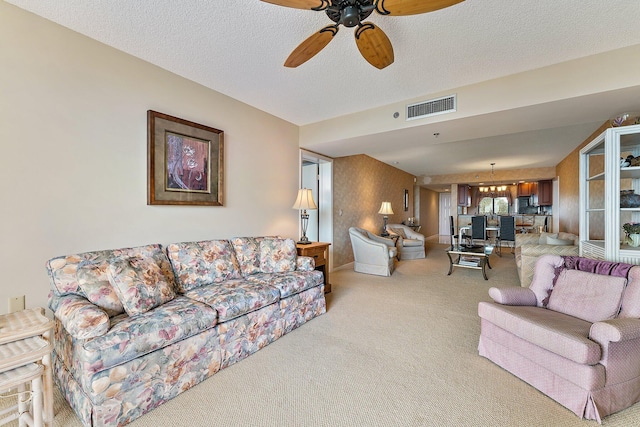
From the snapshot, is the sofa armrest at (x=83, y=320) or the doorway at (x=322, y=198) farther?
the doorway at (x=322, y=198)

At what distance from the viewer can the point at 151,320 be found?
1701mm

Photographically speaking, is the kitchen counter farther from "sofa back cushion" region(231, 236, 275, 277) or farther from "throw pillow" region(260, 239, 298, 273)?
"sofa back cushion" region(231, 236, 275, 277)

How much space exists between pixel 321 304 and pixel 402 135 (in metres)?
2.49

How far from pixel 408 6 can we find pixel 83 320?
2.49 metres

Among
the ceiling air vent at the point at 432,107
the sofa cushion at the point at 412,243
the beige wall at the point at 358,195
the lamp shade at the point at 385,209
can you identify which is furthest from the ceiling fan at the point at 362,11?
the sofa cushion at the point at 412,243

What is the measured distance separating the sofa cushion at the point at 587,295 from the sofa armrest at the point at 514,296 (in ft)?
0.40

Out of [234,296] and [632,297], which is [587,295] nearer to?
[632,297]

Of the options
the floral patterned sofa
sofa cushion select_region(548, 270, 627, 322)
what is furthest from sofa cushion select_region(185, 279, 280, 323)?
sofa cushion select_region(548, 270, 627, 322)

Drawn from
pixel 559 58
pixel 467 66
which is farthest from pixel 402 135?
pixel 559 58

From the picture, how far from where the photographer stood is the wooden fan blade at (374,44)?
66.2 inches

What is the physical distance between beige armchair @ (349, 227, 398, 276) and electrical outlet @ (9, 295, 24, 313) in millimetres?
4272

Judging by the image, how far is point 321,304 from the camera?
3.06 metres

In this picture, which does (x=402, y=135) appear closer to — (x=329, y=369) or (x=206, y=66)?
(x=206, y=66)

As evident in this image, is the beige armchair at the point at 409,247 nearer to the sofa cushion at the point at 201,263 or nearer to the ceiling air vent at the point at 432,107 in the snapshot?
the ceiling air vent at the point at 432,107
